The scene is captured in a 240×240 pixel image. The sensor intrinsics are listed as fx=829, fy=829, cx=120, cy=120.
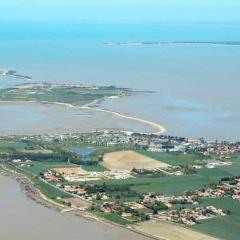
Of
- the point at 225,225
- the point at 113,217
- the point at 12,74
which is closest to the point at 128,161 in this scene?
the point at 113,217

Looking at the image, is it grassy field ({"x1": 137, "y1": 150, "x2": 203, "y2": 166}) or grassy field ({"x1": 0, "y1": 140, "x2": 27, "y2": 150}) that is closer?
grassy field ({"x1": 137, "y1": 150, "x2": 203, "y2": 166})

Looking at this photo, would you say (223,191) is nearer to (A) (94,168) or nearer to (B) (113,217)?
(B) (113,217)

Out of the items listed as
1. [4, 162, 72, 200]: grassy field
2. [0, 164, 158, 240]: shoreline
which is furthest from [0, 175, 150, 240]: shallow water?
[4, 162, 72, 200]: grassy field

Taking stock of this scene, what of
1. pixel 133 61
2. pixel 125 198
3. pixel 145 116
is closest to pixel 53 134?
pixel 145 116

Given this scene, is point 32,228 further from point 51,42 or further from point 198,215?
point 51,42

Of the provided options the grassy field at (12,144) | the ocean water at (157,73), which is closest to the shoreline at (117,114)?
the ocean water at (157,73)

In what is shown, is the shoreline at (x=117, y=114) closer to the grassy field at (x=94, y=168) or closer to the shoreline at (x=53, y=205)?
the grassy field at (x=94, y=168)

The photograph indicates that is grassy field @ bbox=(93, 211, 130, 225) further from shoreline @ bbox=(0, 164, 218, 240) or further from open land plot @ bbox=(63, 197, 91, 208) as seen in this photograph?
open land plot @ bbox=(63, 197, 91, 208)
